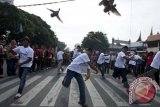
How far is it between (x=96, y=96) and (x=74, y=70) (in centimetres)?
213

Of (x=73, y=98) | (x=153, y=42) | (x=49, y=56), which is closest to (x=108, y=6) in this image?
(x=73, y=98)

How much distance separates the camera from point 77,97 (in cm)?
1153

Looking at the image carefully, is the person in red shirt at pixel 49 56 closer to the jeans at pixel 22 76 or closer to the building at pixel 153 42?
the jeans at pixel 22 76

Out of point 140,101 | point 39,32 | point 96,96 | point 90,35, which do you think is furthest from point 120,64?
point 39,32

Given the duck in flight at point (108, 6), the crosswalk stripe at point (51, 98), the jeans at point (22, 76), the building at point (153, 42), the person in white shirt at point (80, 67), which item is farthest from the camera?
the building at point (153, 42)

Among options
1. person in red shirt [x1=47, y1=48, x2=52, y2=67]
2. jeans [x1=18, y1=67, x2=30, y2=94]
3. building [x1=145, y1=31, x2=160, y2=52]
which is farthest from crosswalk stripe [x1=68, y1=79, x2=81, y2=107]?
building [x1=145, y1=31, x2=160, y2=52]

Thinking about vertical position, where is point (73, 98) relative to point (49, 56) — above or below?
below

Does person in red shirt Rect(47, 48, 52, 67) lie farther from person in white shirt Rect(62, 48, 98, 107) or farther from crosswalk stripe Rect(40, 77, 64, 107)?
person in white shirt Rect(62, 48, 98, 107)

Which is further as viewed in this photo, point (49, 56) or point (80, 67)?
point (49, 56)

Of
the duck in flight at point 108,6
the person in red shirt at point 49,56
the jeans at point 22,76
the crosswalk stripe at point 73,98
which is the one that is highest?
the duck in flight at point 108,6

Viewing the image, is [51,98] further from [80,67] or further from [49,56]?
[49,56]

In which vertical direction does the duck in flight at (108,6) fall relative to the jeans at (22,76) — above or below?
above

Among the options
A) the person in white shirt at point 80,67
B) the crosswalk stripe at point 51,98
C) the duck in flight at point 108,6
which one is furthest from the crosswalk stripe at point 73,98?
the duck in flight at point 108,6

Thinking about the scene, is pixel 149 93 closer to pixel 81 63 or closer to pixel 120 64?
pixel 81 63
